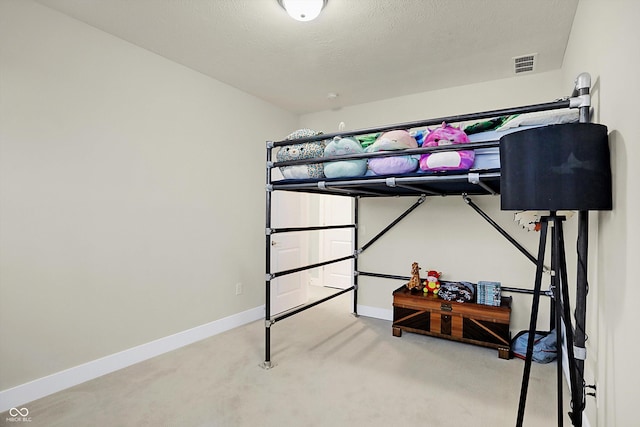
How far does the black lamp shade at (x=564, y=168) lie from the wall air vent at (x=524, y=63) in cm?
187

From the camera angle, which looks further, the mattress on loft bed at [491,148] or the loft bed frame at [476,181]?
the mattress on loft bed at [491,148]

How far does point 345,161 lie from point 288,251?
7.05ft

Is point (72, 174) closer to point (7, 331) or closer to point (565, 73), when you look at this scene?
point (7, 331)

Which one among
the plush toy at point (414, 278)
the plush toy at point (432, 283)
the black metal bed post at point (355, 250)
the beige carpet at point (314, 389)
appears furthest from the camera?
the black metal bed post at point (355, 250)

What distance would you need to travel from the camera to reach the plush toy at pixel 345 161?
212cm

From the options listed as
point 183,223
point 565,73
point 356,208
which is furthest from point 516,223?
point 183,223

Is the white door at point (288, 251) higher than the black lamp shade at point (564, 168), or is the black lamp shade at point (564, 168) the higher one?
the black lamp shade at point (564, 168)

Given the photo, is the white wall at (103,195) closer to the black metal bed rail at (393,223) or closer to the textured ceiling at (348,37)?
the textured ceiling at (348,37)

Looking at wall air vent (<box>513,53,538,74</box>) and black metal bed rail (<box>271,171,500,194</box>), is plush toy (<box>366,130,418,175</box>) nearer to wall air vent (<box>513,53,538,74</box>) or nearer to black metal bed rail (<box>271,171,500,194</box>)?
black metal bed rail (<box>271,171,500,194</box>)

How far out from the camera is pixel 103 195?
243 centimetres

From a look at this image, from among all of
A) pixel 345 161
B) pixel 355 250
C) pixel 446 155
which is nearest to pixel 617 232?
pixel 446 155

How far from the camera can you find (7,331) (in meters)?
1.99

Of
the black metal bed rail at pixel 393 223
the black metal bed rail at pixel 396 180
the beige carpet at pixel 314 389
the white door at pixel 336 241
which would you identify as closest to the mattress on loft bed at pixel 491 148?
the black metal bed rail at pixel 396 180

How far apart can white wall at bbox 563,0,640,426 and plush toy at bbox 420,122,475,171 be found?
22.2 inches
